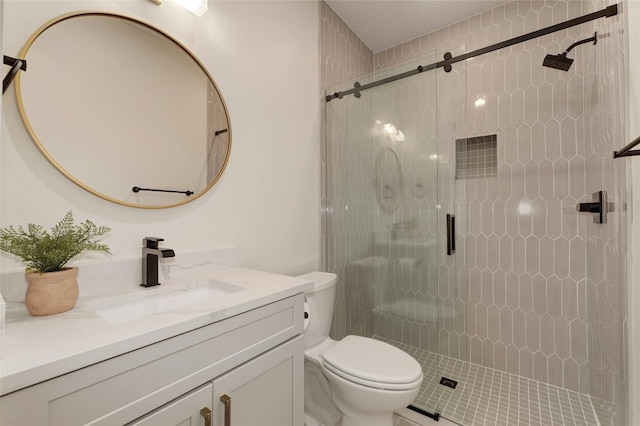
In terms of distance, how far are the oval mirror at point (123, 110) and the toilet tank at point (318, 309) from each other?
79 centimetres

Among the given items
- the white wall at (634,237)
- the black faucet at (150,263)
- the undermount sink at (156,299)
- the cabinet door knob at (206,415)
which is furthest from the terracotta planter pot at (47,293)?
the white wall at (634,237)

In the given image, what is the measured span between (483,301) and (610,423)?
0.95 metres

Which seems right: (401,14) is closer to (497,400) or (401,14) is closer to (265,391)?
(265,391)

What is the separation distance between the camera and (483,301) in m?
2.21

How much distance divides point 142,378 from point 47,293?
1.22 feet

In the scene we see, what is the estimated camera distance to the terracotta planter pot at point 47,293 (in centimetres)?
76

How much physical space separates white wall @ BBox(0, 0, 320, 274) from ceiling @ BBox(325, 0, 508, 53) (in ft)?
1.30

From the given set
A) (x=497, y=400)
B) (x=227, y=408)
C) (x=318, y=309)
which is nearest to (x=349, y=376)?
(x=318, y=309)

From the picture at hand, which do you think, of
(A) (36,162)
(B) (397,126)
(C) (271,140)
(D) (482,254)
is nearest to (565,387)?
(D) (482,254)

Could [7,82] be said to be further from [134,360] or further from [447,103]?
[447,103]

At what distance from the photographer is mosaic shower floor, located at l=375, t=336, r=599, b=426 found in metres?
1.61

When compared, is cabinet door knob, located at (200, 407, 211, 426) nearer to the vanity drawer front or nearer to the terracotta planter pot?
the vanity drawer front

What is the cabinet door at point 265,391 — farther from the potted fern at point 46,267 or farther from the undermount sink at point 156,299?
the potted fern at point 46,267

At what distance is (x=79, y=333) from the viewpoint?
665mm
